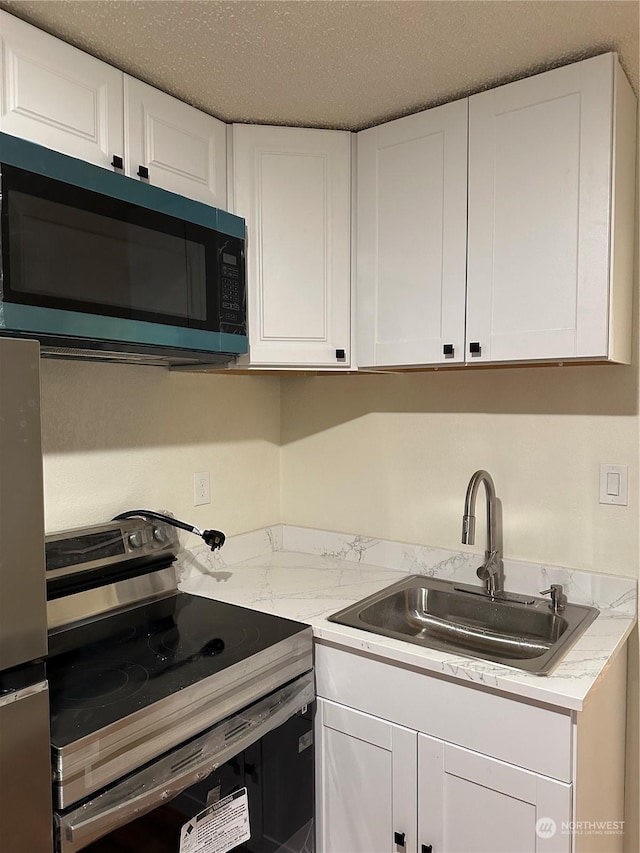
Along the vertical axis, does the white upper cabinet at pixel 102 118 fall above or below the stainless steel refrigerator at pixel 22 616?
above

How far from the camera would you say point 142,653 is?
1460 mm

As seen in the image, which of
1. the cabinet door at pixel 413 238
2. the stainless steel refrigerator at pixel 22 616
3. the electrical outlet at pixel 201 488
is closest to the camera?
the stainless steel refrigerator at pixel 22 616

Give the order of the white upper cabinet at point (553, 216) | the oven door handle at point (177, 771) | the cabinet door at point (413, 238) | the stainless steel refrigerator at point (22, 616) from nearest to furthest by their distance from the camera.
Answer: the stainless steel refrigerator at point (22, 616) < the oven door handle at point (177, 771) < the white upper cabinet at point (553, 216) < the cabinet door at point (413, 238)

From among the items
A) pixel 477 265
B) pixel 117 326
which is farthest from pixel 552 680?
pixel 117 326

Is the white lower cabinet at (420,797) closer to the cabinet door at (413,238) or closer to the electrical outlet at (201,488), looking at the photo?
the electrical outlet at (201,488)

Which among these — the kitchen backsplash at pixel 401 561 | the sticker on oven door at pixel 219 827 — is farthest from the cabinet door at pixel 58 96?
the sticker on oven door at pixel 219 827

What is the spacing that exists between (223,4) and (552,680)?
1568 mm

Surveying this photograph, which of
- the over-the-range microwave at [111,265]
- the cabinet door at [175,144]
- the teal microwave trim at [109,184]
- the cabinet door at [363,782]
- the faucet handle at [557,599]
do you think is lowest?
the cabinet door at [363,782]

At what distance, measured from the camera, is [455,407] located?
1.97 metres

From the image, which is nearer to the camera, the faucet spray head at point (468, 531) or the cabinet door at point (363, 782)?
the cabinet door at point (363, 782)

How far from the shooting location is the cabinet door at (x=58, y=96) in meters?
1.27

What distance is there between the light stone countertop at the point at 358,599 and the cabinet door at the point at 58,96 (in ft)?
4.08

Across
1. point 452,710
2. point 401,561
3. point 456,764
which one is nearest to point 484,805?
point 456,764

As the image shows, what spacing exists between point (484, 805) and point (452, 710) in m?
0.21
